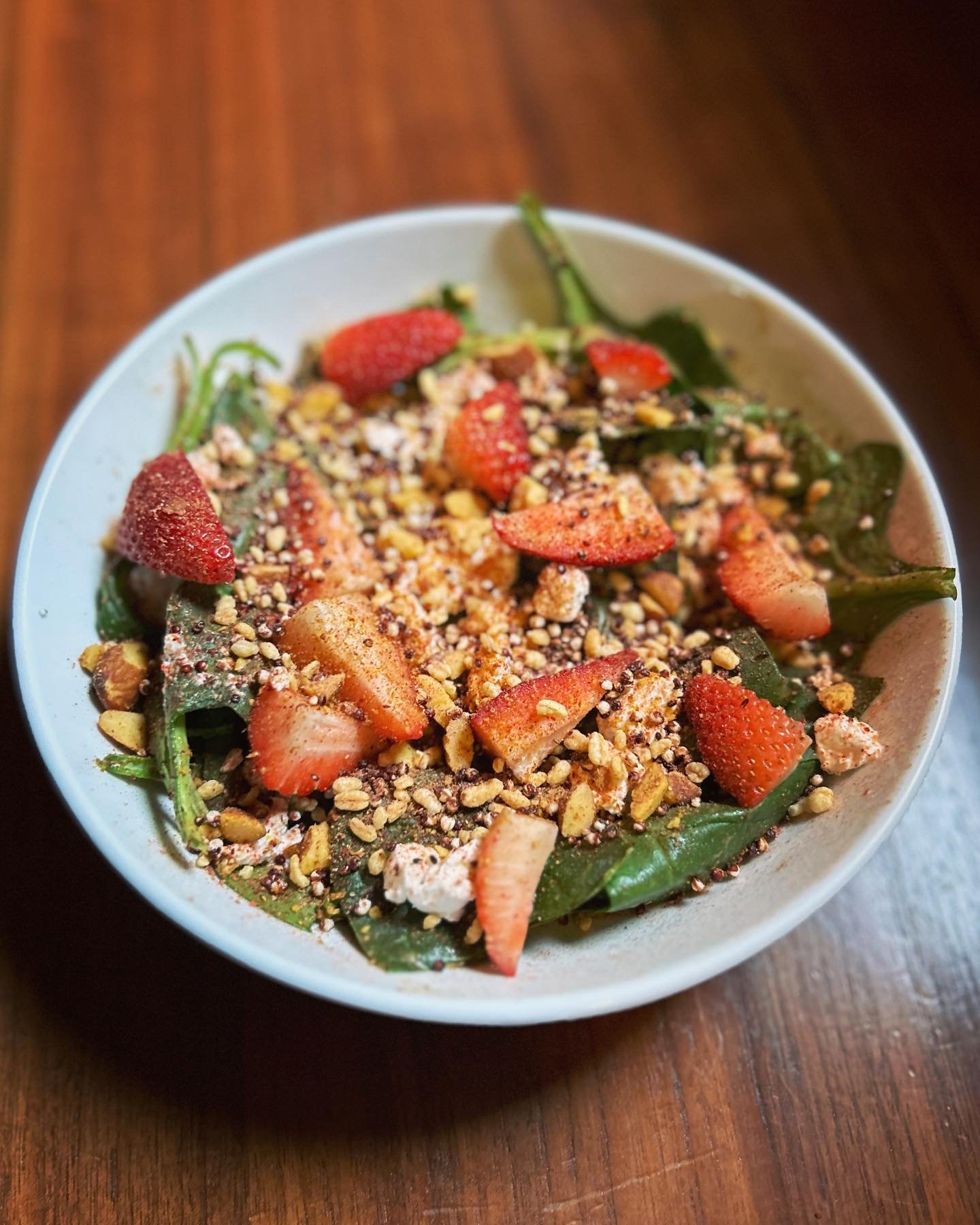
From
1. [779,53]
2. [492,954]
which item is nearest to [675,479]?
[492,954]

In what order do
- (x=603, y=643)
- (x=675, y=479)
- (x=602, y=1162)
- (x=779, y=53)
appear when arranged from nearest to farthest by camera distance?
(x=602, y=1162) → (x=603, y=643) → (x=675, y=479) → (x=779, y=53)

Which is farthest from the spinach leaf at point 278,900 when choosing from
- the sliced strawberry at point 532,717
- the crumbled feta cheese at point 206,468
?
the crumbled feta cheese at point 206,468

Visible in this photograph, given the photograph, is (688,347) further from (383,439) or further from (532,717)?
(532,717)

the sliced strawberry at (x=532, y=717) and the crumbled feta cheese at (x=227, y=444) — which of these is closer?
the sliced strawberry at (x=532, y=717)

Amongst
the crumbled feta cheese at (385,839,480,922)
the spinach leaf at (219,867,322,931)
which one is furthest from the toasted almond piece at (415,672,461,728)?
the spinach leaf at (219,867,322,931)

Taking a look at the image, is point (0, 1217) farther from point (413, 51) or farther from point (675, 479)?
point (413, 51)

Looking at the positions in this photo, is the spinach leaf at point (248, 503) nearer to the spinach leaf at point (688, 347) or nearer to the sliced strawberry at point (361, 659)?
the sliced strawberry at point (361, 659)

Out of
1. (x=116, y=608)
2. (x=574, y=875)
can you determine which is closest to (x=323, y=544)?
(x=116, y=608)
